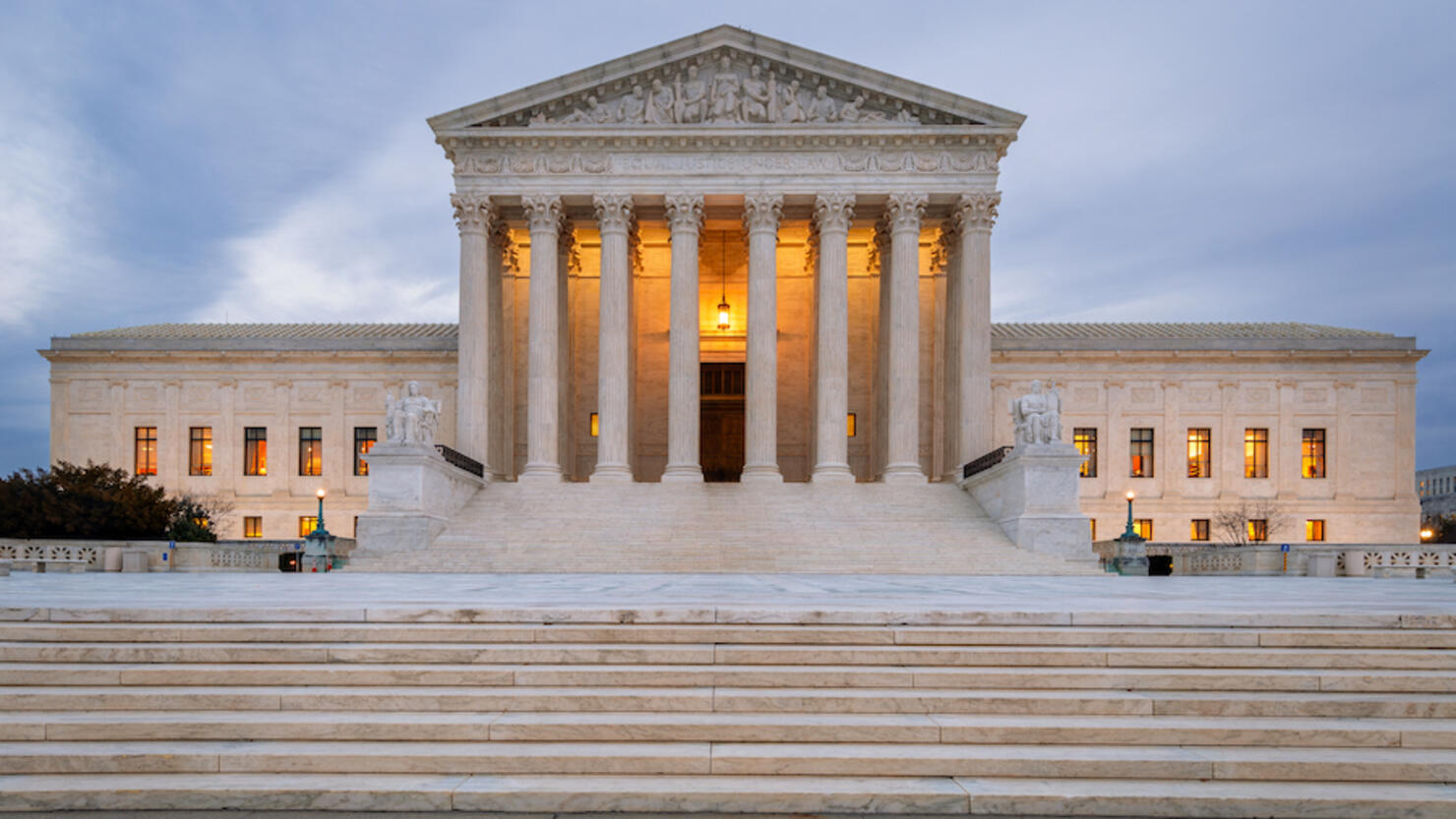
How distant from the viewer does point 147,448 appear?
46.5 meters

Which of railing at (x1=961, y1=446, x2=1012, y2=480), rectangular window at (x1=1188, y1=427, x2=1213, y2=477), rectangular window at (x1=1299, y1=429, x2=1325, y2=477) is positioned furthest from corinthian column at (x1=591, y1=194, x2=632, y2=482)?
rectangular window at (x1=1299, y1=429, x2=1325, y2=477)

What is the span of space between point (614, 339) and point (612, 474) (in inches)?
211

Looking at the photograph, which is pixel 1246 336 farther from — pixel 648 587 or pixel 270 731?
pixel 270 731

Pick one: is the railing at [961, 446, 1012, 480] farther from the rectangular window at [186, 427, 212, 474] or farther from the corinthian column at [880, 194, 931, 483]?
the rectangular window at [186, 427, 212, 474]

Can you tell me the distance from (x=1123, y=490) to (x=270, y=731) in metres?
44.0

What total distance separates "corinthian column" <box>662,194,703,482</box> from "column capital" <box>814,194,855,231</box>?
15.9 ft

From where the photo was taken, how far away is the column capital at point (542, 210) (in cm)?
3775

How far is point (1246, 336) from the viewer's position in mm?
48031

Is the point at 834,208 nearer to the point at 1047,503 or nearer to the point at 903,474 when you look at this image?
the point at 903,474

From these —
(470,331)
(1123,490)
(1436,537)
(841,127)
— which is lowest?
(1436,537)

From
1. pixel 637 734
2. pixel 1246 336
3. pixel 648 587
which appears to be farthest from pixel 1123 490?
pixel 637 734

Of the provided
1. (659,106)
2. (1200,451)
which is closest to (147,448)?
(659,106)

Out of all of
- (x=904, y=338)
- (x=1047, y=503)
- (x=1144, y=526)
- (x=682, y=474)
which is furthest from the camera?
(x=1144, y=526)

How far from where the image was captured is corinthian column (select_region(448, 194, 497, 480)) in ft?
122
